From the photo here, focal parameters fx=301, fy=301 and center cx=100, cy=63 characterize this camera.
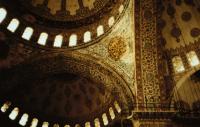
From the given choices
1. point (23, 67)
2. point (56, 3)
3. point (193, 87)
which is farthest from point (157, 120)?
point (56, 3)

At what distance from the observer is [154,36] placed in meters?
11.3

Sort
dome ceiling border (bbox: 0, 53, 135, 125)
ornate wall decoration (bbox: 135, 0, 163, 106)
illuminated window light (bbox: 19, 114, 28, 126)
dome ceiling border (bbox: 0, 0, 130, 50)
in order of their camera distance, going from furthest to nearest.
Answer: illuminated window light (bbox: 19, 114, 28, 126)
dome ceiling border (bbox: 0, 0, 130, 50)
dome ceiling border (bbox: 0, 53, 135, 125)
ornate wall decoration (bbox: 135, 0, 163, 106)

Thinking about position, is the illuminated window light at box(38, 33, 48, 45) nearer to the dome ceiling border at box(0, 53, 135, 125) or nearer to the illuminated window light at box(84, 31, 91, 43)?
the dome ceiling border at box(0, 53, 135, 125)

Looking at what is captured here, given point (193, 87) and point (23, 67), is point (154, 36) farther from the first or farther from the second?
point (23, 67)

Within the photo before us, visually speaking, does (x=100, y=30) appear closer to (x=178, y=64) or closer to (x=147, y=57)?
(x=147, y=57)

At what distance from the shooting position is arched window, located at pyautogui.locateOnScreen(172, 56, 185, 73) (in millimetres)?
11695

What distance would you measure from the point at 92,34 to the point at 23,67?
127 inches

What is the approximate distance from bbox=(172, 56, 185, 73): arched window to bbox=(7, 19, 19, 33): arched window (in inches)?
262

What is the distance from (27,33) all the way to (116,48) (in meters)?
3.93

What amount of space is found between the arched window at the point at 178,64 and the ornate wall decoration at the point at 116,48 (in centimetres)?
207

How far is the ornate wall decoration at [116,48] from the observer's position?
38.9 ft

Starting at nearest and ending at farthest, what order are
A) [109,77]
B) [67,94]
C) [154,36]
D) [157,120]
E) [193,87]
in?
[157,120] < [154,36] < [109,77] < [193,87] < [67,94]

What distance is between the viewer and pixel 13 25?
496 inches

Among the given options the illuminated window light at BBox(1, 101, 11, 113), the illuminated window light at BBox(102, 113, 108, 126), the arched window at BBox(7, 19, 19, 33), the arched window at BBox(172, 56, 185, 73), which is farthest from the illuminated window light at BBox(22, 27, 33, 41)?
the arched window at BBox(172, 56, 185, 73)
